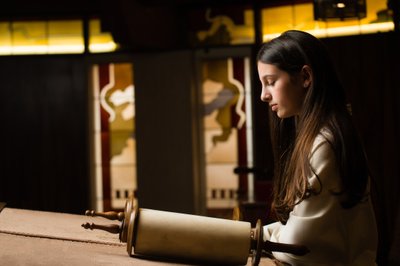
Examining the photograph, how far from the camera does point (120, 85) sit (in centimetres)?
610

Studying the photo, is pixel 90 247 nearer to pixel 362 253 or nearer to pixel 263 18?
pixel 362 253

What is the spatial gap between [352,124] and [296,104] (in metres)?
0.15

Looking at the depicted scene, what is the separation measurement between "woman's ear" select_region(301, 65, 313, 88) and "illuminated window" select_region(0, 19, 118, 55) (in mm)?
4607

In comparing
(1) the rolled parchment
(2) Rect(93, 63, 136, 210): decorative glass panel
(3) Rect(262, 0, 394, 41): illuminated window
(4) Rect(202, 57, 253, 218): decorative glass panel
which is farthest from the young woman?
(2) Rect(93, 63, 136, 210): decorative glass panel

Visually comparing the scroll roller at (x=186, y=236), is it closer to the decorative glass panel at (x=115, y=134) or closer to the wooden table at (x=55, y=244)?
the wooden table at (x=55, y=244)

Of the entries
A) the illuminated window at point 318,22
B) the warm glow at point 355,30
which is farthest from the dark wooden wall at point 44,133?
the warm glow at point 355,30

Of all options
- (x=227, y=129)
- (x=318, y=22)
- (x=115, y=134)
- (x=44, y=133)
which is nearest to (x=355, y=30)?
(x=318, y=22)

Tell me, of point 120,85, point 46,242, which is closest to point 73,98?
point 120,85

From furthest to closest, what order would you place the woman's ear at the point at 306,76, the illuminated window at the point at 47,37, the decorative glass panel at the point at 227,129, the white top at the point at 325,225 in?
the illuminated window at the point at 47,37
the decorative glass panel at the point at 227,129
the woman's ear at the point at 306,76
the white top at the point at 325,225

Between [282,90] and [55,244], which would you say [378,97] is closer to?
[282,90]

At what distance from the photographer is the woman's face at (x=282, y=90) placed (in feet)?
5.33

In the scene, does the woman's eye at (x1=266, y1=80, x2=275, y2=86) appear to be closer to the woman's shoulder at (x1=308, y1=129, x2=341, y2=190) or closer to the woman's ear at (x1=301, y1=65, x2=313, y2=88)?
the woman's ear at (x1=301, y1=65, x2=313, y2=88)

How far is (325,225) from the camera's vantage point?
1.46 m

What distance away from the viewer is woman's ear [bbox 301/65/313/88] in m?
1.62
